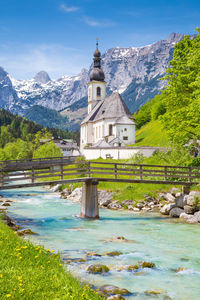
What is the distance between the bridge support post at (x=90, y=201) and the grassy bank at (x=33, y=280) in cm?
1479

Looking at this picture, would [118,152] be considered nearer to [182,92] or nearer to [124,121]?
[124,121]

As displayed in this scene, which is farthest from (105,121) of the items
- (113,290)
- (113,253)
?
(113,290)

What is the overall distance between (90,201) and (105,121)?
69.6 meters

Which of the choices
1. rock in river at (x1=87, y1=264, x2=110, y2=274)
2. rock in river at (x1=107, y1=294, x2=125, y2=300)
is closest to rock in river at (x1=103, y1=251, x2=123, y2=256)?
rock in river at (x1=87, y1=264, x2=110, y2=274)

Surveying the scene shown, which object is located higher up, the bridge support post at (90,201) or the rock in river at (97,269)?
the bridge support post at (90,201)

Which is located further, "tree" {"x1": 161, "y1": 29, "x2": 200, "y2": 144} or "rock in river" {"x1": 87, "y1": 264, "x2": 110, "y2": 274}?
"tree" {"x1": 161, "y1": 29, "x2": 200, "y2": 144}

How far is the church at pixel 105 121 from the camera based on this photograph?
8531 cm

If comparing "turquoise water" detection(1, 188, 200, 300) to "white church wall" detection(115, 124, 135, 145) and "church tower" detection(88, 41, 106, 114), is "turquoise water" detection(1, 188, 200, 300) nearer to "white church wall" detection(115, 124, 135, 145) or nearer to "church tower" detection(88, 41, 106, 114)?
"white church wall" detection(115, 124, 135, 145)

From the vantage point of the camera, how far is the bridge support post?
80.7 ft

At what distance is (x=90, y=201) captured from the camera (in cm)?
2495

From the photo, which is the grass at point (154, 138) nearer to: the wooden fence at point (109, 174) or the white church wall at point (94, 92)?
the white church wall at point (94, 92)

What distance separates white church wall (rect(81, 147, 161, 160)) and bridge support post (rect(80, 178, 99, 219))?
3173cm

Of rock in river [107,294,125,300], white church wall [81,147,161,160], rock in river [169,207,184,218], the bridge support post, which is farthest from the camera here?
white church wall [81,147,161,160]

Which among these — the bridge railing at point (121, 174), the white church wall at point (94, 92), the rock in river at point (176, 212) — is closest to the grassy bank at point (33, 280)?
the bridge railing at point (121, 174)
